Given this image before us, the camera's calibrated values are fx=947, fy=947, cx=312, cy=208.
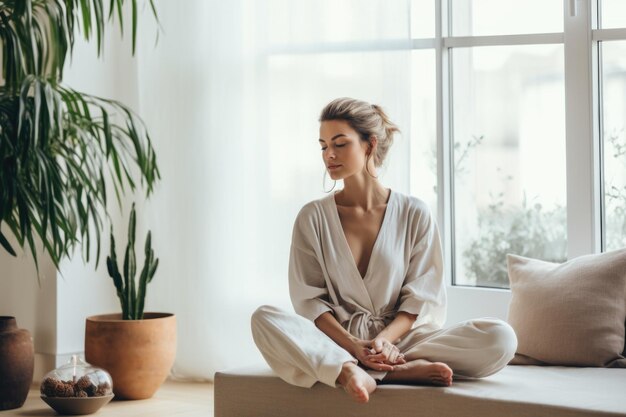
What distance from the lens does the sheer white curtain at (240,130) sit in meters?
4.16

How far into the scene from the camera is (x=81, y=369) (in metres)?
3.79

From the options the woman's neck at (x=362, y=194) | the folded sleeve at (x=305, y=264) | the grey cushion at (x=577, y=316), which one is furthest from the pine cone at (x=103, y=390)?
the grey cushion at (x=577, y=316)

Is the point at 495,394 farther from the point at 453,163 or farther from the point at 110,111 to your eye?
the point at 110,111

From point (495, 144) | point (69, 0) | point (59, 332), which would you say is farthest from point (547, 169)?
point (59, 332)

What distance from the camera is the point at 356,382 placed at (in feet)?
9.14

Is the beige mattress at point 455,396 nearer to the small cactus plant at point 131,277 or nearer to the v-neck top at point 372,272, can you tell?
the v-neck top at point 372,272

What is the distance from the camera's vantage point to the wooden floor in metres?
3.82

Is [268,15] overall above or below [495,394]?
above

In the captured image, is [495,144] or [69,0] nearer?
[69,0]

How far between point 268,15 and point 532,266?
5.69ft

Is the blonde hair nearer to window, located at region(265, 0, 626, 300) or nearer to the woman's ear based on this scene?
the woman's ear

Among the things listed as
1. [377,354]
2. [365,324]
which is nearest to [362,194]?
[365,324]

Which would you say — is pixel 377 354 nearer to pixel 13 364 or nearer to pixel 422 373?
pixel 422 373

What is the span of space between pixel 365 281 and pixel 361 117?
0.59m
